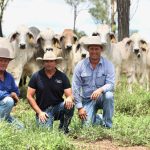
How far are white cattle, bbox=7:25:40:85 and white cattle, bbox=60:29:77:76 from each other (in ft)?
2.96

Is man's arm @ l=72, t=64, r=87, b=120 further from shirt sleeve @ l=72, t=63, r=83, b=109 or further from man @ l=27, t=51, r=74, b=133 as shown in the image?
man @ l=27, t=51, r=74, b=133

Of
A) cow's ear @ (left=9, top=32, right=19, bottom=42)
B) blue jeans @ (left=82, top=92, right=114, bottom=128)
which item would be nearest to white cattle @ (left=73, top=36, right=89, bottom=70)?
cow's ear @ (left=9, top=32, right=19, bottom=42)

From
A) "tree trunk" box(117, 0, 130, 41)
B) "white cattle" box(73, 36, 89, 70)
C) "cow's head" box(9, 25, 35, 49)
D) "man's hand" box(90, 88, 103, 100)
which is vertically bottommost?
"man's hand" box(90, 88, 103, 100)

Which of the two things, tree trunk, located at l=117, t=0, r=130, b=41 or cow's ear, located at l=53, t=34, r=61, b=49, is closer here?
cow's ear, located at l=53, t=34, r=61, b=49

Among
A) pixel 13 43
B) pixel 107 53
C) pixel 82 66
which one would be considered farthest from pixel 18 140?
pixel 107 53

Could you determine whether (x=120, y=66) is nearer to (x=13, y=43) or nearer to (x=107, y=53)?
(x=107, y=53)

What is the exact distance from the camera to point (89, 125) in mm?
7137

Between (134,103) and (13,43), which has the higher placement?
(13,43)

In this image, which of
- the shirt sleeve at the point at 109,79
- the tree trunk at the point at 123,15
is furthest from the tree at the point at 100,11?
the shirt sleeve at the point at 109,79

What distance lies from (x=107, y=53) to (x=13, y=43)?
220 cm

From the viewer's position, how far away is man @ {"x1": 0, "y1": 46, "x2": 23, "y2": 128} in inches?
270

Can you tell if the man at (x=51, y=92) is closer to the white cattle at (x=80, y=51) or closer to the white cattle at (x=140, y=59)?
the white cattle at (x=80, y=51)

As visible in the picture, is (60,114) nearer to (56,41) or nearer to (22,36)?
(22,36)

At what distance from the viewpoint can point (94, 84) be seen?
292 inches
